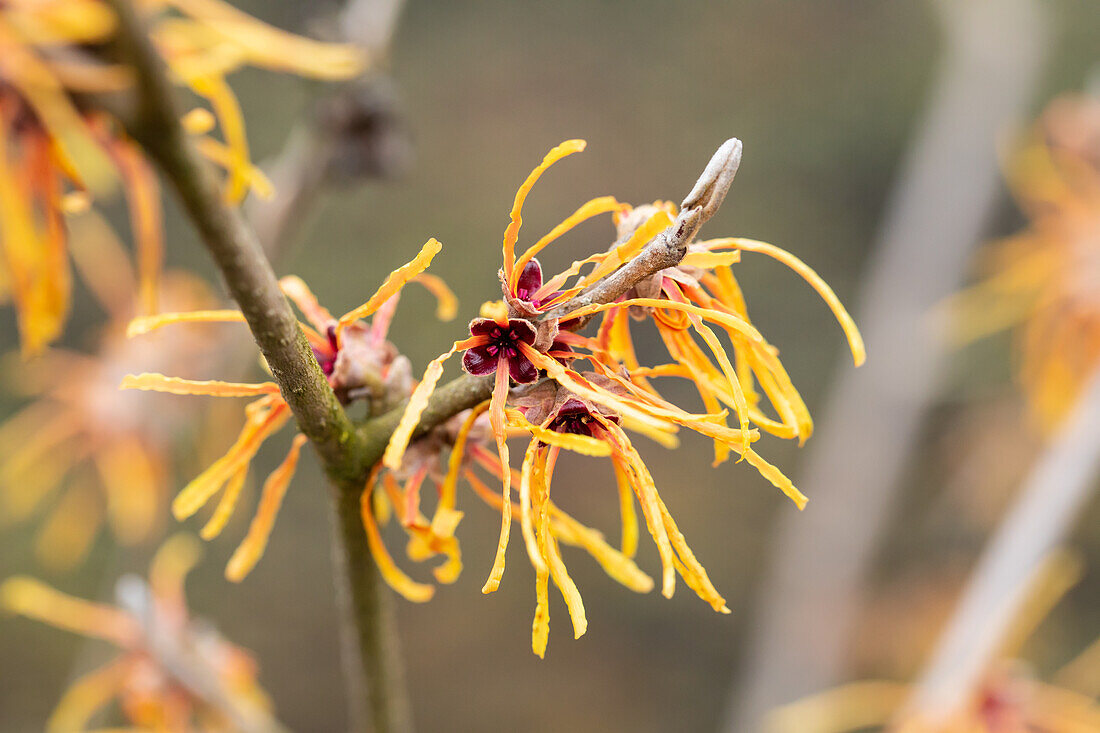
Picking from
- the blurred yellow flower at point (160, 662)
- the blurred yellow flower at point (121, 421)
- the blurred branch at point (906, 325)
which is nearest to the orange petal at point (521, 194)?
the blurred yellow flower at point (160, 662)

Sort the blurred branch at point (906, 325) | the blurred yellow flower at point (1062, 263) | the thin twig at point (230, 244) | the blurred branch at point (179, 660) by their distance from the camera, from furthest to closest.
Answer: the blurred branch at point (906, 325) → the blurred yellow flower at point (1062, 263) → the blurred branch at point (179, 660) → the thin twig at point (230, 244)

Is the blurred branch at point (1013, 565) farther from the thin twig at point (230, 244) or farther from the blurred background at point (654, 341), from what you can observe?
the blurred background at point (654, 341)

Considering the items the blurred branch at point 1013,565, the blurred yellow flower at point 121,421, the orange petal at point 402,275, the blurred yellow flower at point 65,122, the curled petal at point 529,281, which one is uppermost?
the blurred yellow flower at point 121,421

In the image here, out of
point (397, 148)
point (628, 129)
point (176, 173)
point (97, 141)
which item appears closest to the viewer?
point (176, 173)

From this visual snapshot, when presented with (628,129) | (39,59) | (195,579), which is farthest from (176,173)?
(628,129)

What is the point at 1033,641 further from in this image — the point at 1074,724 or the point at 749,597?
the point at 1074,724

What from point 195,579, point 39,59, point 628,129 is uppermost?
point 628,129
